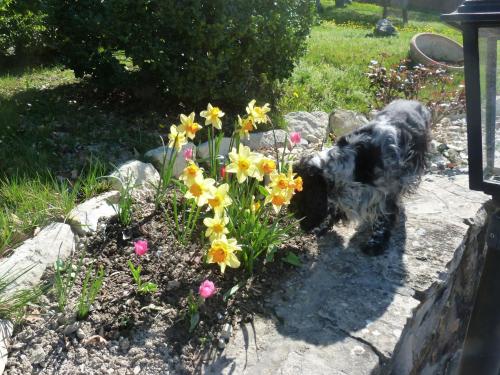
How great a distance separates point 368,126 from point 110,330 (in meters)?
2.18

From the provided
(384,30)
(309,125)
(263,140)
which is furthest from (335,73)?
(384,30)

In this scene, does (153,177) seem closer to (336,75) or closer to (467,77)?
(467,77)

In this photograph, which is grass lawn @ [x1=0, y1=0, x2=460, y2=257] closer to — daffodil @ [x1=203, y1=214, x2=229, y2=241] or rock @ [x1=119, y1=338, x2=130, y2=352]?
rock @ [x1=119, y1=338, x2=130, y2=352]

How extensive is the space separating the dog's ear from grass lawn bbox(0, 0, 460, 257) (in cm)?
130

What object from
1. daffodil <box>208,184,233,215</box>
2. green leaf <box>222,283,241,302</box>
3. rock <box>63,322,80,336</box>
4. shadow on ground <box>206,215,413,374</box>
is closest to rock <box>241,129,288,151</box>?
shadow on ground <box>206,215,413,374</box>

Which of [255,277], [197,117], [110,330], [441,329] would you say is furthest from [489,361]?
[197,117]

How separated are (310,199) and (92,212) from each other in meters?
1.31

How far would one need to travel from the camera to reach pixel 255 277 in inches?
106

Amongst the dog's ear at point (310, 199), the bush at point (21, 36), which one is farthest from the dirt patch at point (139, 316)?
the bush at point (21, 36)

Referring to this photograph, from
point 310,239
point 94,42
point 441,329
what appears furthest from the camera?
point 94,42

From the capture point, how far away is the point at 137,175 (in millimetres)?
3463

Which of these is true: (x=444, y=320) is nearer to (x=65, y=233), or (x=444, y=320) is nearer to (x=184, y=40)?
(x=65, y=233)

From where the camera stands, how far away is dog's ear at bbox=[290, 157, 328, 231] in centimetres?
307

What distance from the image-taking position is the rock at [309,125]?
5.04 metres
